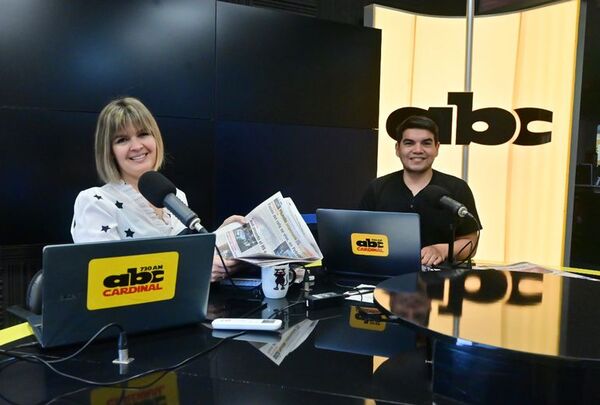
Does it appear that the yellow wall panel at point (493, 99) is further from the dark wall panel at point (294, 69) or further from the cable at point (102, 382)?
the cable at point (102, 382)

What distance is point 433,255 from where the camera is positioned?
7.33ft

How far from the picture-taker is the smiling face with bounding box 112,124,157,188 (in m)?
2.18

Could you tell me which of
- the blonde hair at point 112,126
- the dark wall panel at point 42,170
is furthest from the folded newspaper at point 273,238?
the dark wall panel at point 42,170

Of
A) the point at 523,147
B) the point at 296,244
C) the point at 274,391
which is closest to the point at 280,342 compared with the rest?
the point at 274,391

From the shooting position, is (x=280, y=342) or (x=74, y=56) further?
(x=74, y=56)

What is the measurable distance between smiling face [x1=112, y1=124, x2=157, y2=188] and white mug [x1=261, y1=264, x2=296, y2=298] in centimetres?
75

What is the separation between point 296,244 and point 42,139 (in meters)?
1.88

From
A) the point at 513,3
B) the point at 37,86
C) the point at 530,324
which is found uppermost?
the point at 513,3

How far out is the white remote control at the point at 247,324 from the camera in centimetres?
142

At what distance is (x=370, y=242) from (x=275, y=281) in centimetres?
42

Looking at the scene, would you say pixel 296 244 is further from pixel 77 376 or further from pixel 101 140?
pixel 101 140

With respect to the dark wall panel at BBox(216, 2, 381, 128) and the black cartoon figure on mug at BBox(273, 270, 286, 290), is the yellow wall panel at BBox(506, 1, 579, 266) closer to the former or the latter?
the dark wall panel at BBox(216, 2, 381, 128)

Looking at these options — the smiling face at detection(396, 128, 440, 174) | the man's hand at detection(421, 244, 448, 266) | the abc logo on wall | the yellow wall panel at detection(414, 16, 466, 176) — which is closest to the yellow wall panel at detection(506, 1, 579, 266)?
the abc logo on wall

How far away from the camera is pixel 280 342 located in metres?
1.35
